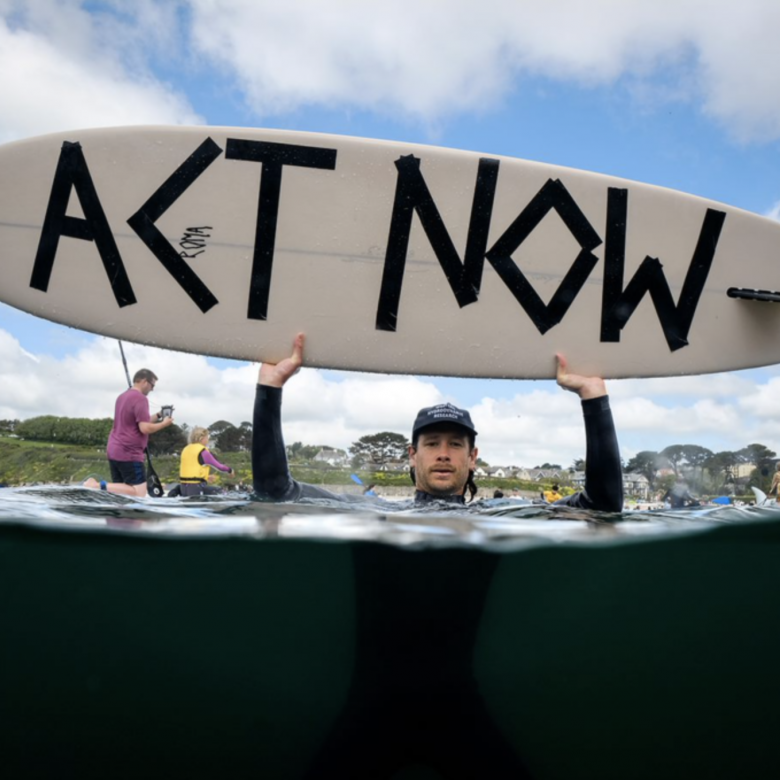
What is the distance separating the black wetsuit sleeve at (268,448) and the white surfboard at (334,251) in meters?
0.25

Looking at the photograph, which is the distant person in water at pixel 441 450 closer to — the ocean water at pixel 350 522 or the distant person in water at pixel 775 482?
the ocean water at pixel 350 522

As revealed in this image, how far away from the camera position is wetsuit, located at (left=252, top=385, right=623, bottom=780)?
213cm

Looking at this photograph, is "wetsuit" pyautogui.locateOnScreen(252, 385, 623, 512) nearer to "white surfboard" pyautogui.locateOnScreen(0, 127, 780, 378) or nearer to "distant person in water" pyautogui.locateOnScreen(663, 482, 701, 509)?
"white surfboard" pyautogui.locateOnScreen(0, 127, 780, 378)

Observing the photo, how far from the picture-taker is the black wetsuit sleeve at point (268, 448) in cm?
274

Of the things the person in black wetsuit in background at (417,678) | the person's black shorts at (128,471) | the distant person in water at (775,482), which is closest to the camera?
the person in black wetsuit in background at (417,678)

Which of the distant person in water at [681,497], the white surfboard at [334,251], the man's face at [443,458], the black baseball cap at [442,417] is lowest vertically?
the distant person in water at [681,497]

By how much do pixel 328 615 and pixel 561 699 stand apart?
81cm

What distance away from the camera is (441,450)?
126 inches

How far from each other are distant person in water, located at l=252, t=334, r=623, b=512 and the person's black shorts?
8.80 feet

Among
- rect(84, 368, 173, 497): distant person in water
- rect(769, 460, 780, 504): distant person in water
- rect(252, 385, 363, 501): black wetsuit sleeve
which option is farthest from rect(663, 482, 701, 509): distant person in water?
rect(252, 385, 363, 501): black wetsuit sleeve

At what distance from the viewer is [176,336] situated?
3.01 metres

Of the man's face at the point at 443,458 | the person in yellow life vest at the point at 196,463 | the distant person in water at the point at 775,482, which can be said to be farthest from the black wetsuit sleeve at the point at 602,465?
the distant person in water at the point at 775,482

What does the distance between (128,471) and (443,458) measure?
10.1 ft

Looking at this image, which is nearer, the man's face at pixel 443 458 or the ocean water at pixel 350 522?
the ocean water at pixel 350 522
